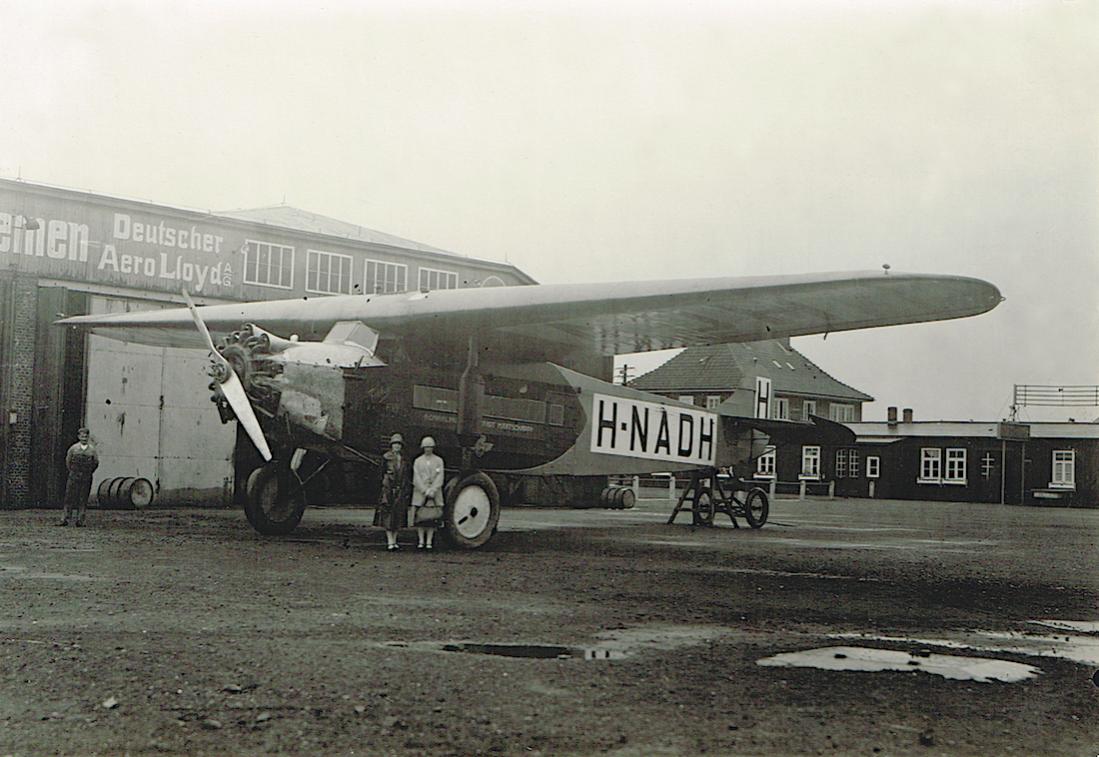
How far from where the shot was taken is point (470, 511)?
13133mm

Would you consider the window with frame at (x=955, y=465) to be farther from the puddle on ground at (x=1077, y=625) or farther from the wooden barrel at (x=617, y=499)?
the puddle on ground at (x=1077, y=625)

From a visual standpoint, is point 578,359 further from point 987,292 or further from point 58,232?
point 58,232

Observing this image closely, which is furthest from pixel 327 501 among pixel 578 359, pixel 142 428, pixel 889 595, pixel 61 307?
pixel 889 595

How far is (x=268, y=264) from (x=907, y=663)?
20.3m

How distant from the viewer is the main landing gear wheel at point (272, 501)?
46.4ft

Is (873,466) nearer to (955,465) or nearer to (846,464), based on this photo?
(846,464)

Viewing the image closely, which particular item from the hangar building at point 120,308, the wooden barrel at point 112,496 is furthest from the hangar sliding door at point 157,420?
the wooden barrel at point 112,496

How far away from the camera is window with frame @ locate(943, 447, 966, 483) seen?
4989cm

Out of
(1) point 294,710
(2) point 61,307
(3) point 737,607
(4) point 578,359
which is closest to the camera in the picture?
(1) point 294,710

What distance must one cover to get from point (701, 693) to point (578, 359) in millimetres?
9899

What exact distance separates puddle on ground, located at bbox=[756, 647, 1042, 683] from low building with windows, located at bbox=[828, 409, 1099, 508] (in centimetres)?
3991

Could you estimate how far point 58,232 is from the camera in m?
21.6

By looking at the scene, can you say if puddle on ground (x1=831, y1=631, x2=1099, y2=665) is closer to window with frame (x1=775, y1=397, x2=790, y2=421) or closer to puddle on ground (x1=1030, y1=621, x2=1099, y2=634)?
puddle on ground (x1=1030, y1=621, x2=1099, y2=634)

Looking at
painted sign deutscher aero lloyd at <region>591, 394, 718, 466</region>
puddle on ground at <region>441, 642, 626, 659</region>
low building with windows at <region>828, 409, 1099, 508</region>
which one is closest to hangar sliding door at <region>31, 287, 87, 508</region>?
painted sign deutscher aero lloyd at <region>591, 394, 718, 466</region>
